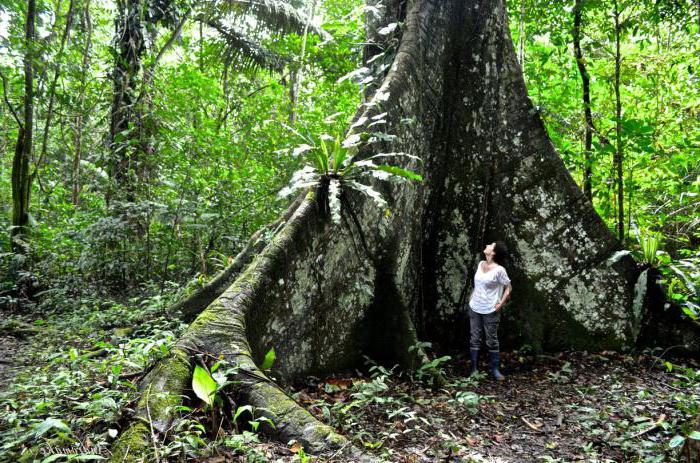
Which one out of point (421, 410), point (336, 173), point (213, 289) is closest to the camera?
point (421, 410)

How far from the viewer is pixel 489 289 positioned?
5273 mm

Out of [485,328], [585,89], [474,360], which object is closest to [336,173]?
[485,328]

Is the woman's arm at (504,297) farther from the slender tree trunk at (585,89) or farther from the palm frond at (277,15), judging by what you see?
the palm frond at (277,15)

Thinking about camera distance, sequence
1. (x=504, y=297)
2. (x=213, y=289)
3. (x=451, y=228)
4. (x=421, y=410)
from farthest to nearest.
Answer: (x=451, y=228) → (x=213, y=289) → (x=504, y=297) → (x=421, y=410)

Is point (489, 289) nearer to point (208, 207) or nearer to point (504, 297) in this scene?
point (504, 297)

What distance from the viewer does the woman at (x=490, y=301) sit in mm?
5168

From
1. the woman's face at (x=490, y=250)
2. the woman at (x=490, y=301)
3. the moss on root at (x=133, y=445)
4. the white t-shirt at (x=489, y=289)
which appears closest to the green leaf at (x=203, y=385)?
the moss on root at (x=133, y=445)

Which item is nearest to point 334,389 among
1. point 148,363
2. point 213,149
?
point 148,363

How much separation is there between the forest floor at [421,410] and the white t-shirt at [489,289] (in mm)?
733

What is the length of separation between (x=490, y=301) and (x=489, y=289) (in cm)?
13

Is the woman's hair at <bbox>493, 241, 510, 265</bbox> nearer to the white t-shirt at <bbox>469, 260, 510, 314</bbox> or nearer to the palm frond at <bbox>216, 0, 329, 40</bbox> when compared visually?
the white t-shirt at <bbox>469, 260, 510, 314</bbox>

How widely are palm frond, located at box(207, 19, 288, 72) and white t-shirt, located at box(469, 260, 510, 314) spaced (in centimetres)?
999

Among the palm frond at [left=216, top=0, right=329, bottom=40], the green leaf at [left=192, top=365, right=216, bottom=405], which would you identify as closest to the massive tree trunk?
the green leaf at [left=192, top=365, right=216, bottom=405]

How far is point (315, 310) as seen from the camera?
4387 millimetres
